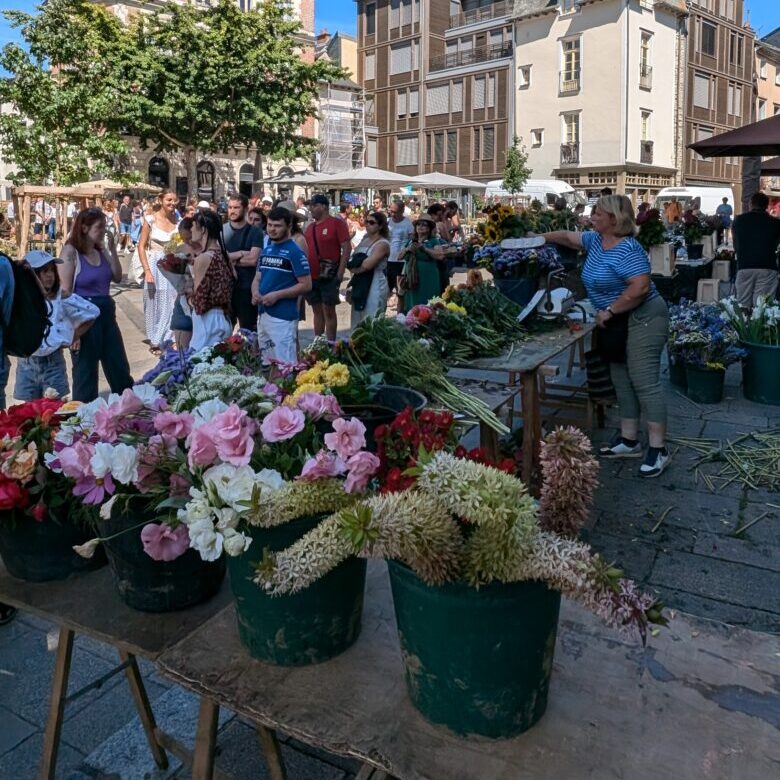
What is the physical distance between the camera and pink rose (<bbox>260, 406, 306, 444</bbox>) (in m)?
1.69

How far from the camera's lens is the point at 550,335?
16.1ft

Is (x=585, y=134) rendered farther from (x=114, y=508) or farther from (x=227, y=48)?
(x=114, y=508)

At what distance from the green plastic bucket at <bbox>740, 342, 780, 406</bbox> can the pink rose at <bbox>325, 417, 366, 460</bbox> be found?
5.56 meters

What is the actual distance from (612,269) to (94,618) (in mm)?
3528

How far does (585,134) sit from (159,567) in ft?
136

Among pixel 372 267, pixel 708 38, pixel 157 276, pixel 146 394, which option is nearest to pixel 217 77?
pixel 157 276

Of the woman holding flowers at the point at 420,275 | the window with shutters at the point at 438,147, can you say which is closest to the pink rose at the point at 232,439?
the woman holding flowers at the point at 420,275

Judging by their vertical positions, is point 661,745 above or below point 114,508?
below

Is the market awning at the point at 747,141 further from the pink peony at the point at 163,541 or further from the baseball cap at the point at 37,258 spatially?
the pink peony at the point at 163,541

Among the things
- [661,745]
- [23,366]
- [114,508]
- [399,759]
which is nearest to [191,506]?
[114,508]

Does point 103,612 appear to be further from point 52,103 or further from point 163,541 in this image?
point 52,103

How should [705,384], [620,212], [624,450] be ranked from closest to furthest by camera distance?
[620,212], [624,450], [705,384]

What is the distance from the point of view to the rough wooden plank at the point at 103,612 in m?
1.84

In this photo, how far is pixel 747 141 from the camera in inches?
285
